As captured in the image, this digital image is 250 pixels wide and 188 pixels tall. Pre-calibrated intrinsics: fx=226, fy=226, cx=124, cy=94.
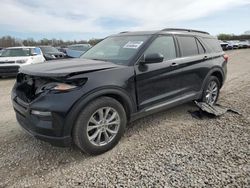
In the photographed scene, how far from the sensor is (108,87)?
9.92ft

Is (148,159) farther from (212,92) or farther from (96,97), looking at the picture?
(212,92)

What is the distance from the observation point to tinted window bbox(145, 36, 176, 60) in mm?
3729

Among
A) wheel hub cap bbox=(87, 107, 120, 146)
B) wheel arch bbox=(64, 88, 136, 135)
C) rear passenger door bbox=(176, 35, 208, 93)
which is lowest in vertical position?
wheel hub cap bbox=(87, 107, 120, 146)

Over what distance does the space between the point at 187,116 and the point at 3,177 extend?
331cm

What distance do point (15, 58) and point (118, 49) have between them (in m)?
7.62

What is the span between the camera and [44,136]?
278 centimetres

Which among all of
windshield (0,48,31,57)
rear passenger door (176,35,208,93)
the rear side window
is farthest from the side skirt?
windshield (0,48,31,57)

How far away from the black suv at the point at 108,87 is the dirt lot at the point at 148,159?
0.35m

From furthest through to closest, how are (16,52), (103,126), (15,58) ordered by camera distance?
1. (16,52)
2. (15,58)
3. (103,126)

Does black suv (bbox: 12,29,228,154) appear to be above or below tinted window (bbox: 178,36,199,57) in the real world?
below

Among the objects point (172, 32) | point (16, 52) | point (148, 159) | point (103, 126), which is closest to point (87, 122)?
point (103, 126)

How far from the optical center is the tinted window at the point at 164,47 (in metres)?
3.73

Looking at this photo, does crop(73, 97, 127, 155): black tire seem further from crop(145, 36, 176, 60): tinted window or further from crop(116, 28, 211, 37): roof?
crop(116, 28, 211, 37): roof

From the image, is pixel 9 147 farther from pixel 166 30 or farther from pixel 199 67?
pixel 199 67
